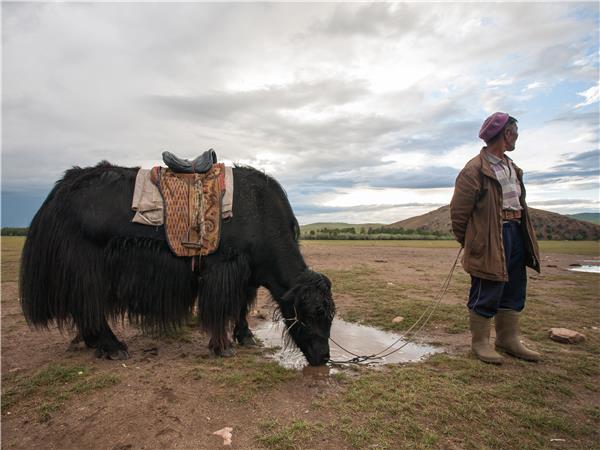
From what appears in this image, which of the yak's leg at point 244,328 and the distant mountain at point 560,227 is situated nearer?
the yak's leg at point 244,328

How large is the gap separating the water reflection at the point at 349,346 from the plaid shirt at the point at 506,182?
1992mm

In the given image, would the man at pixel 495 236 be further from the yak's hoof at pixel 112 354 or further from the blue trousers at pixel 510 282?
the yak's hoof at pixel 112 354

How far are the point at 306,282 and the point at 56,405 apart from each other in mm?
2499

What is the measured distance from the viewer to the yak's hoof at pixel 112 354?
3877 mm

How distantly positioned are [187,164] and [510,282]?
13.9 ft

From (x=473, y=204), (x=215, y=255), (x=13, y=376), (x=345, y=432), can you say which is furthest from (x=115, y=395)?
(x=473, y=204)

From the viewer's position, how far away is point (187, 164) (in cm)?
422

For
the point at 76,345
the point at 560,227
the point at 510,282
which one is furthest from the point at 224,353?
the point at 560,227

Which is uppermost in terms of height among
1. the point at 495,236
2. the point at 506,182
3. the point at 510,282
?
the point at 506,182

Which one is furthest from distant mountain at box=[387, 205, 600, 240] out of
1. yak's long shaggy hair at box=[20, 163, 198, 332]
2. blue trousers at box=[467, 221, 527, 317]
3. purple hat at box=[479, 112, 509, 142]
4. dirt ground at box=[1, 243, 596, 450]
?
dirt ground at box=[1, 243, 596, 450]

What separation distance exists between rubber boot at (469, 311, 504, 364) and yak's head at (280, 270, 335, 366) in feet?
5.61

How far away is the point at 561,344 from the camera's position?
433 centimetres

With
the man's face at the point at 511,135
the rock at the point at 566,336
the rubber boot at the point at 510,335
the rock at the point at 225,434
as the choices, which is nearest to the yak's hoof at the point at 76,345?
the rock at the point at 225,434

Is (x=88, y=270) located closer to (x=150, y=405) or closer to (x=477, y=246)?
(x=150, y=405)
